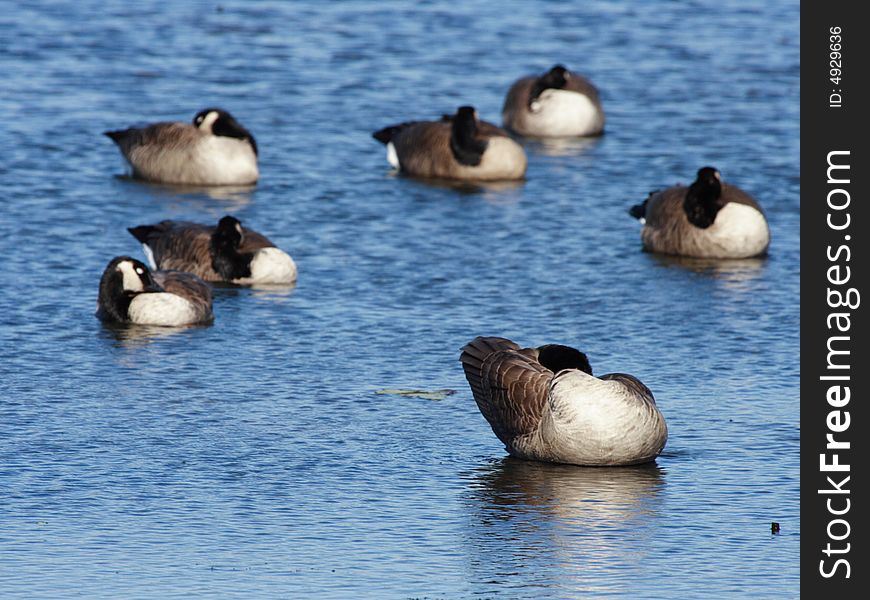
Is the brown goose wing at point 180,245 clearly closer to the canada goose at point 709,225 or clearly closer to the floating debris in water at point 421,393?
the floating debris in water at point 421,393

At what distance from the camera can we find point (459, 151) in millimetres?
23609

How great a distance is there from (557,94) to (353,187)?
540 cm

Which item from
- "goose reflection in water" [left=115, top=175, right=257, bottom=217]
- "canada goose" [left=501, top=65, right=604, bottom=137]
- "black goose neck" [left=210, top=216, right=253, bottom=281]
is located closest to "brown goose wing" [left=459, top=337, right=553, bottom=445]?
"black goose neck" [left=210, top=216, right=253, bottom=281]

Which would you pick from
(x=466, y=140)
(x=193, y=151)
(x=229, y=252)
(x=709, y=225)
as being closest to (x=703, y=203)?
(x=709, y=225)

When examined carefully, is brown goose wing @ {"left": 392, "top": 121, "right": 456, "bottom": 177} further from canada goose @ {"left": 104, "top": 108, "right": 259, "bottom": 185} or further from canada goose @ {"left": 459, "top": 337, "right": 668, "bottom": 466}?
canada goose @ {"left": 459, "top": 337, "right": 668, "bottom": 466}

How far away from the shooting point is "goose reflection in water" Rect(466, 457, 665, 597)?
1004 centimetres

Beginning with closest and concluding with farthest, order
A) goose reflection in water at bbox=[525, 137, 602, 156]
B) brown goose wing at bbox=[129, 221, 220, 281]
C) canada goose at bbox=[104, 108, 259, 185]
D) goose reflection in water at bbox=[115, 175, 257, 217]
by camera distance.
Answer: brown goose wing at bbox=[129, 221, 220, 281] → goose reflection in water at bbox=[115, 175, 257, 217] → canada goose at bbox=[104, 108, 259, 185] → goose reflection in water at bbox=[525, 137, 602, 156]

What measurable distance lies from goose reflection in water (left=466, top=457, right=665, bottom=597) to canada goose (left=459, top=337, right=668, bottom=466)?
0.47ft

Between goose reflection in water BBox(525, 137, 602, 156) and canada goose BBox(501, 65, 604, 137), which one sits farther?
canada goose BBox(501, 65, 604, 137)

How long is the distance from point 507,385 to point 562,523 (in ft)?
5.20

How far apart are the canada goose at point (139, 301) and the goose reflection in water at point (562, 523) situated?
15.1 feet

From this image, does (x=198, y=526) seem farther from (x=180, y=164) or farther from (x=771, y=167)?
(x=771, y=167)

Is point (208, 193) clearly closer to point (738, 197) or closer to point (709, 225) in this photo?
point (709, 225)

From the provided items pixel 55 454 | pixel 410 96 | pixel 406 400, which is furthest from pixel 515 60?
pixel 55 454
